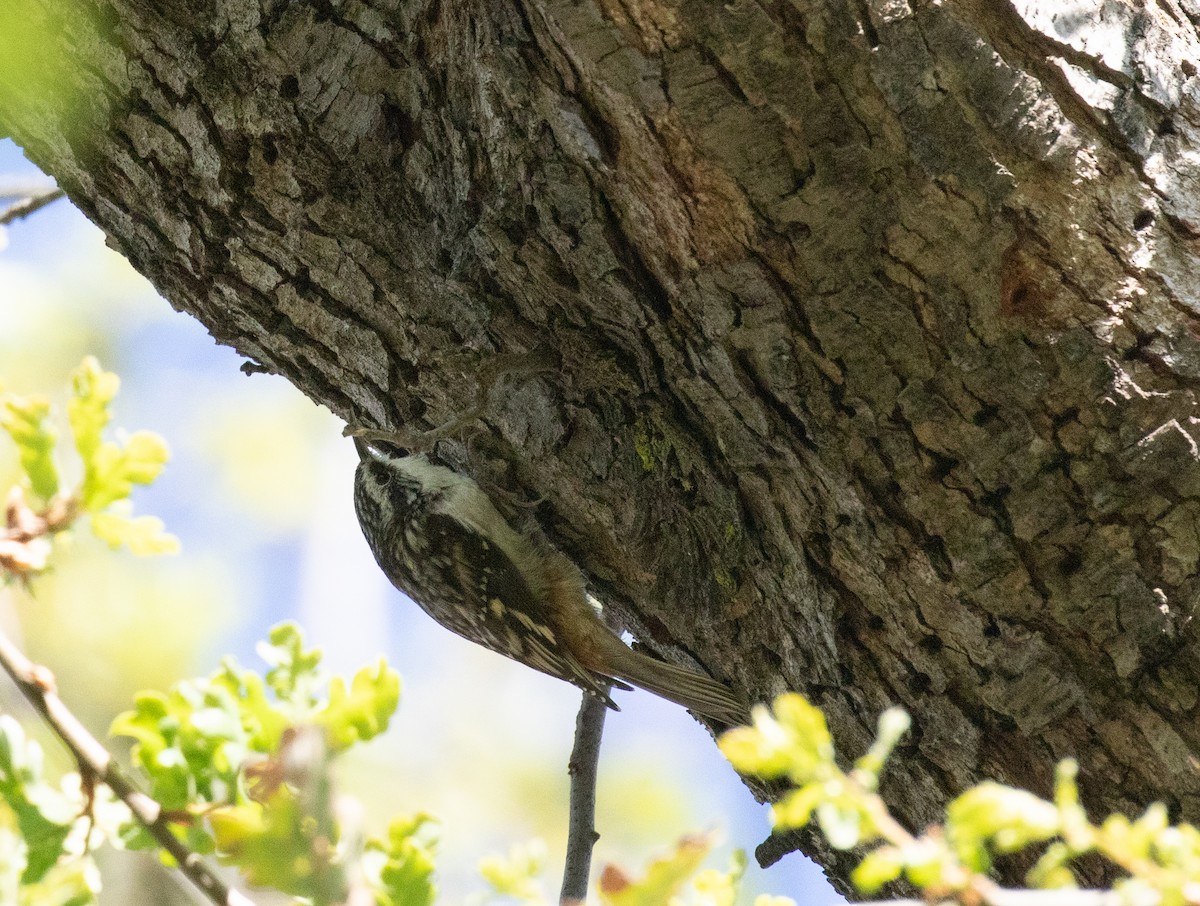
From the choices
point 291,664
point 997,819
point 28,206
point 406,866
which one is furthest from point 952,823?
point 28,206

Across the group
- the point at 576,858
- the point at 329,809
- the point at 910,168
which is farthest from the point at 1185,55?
Result: the point at 576,858

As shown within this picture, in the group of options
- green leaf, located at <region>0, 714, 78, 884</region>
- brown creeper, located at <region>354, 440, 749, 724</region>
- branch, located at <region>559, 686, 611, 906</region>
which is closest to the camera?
green leaf, located at <region>0, 714, 78, 884</region>

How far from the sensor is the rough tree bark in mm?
1758

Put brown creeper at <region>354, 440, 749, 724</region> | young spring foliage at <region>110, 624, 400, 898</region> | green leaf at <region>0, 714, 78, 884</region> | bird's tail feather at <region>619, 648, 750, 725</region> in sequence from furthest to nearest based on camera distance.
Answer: brown creeper at <region>354, 440, 749, 724</region>
bird's tail feather at <region>619, 648, 750, 725</region>
green leaf at <region>0, 714, 78, 884</region>
young spring foliage at <region>110, 624, 400, 898</region>

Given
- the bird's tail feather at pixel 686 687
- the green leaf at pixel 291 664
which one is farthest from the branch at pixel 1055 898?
the bird's tail feather at pixel 686 687

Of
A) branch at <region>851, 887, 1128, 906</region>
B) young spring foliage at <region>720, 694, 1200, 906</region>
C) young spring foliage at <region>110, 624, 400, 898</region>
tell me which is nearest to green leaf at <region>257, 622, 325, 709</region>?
young spring foliage at <region>110, 624, 400, 898</region>

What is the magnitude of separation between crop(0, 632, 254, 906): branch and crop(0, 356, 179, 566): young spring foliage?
159 mm

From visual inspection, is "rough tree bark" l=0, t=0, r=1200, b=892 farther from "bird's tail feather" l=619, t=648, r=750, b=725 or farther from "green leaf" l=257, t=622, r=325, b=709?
"green leaf" l=257, t=622, r=325, b=709

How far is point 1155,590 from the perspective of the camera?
1863 millimetres

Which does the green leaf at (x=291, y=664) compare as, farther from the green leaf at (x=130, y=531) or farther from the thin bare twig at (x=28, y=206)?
the thin bare twig at (x=28, y=206)

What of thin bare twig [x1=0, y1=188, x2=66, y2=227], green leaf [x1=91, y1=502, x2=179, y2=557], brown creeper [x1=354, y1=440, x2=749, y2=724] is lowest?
green leaf [x1=91, y1=502, x2=179, y2=557]

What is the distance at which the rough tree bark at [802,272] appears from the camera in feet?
5.77

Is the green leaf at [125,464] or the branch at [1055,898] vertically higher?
the green leaf at [125,464]

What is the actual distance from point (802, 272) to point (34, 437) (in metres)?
1.19
